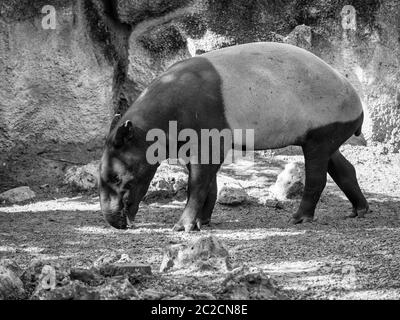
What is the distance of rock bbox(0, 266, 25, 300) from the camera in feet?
16.5

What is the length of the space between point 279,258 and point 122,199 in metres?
2.24

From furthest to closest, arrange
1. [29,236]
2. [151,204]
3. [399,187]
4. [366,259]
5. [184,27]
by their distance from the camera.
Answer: [184,27] → [399,187] → [151,204] → [29,236] → [366,259]

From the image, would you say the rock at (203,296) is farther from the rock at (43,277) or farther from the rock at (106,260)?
the rock at (106,260)

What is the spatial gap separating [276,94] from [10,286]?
13.0 ft

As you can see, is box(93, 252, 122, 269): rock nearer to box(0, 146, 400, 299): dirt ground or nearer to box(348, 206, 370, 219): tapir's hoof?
box(0, 146, 400, 299): dirt ground

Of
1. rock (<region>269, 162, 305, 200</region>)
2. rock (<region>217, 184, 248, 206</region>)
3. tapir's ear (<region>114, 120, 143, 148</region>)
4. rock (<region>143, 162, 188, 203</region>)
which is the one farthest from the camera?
rock (<region>143, 162, 188, 203</region>)

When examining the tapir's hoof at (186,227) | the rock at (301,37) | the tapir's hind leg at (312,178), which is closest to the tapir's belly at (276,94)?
the tapir's hind leg at (312,178)

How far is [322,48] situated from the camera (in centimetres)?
1168

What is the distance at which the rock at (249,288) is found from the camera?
486 centimetres

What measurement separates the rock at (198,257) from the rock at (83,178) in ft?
14.7

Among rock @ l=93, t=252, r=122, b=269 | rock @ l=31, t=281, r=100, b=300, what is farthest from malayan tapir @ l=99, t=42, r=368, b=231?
rock @ l=31, t=281, r=100, b=300

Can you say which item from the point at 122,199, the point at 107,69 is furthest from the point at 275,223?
the point at 107,69

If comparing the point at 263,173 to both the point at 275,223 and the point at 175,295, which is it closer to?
the point at 275,223

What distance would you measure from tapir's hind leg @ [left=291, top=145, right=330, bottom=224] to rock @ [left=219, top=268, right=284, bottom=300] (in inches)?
137
